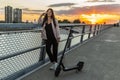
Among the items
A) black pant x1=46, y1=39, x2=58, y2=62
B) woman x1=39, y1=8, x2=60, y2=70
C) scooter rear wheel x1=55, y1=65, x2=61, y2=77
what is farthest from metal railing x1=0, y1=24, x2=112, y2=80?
scooter rear wheel x1=55, y1=65, x2=61, y2=77

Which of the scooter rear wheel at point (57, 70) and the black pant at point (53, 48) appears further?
the black pant at point (53, 48)

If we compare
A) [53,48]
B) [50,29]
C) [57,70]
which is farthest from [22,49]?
[57,70]

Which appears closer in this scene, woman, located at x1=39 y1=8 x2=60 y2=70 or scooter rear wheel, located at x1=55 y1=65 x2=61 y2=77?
scooter rear wheel, located at x1=55 y1=65 x2=61 y2=77

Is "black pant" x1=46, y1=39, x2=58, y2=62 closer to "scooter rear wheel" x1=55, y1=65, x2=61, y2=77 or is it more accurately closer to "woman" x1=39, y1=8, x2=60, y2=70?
"woman" x1=39, y1=8, x2=60, y2=70

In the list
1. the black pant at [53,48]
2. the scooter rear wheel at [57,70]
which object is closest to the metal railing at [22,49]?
the black pant at [53,48]

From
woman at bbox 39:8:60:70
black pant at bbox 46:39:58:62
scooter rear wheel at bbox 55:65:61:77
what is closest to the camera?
scooter rear wheel at bbox 55:65:61:77

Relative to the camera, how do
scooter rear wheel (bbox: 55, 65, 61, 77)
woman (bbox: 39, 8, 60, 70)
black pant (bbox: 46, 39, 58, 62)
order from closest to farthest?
scooter rear wheel (bbox: 55, 65, 61, 77) < woman (bbox: 39, 8, 60, 70) < black pant (bbox: 46, 39, 58, 62)

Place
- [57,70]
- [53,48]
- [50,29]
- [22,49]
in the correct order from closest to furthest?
[57,70]
[50,29]
[53,48]
[22,49]

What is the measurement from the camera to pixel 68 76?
768cm

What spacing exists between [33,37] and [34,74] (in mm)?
1314

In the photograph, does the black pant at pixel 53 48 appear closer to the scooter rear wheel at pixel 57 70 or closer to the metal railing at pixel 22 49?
the metal railing at pixel 22 49

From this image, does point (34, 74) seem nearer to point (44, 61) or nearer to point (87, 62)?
point (44, 61)

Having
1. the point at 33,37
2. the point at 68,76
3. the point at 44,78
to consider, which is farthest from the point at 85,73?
the point at 33,37

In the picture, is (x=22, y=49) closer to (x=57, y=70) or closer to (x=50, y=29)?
(x=50, y=29)
